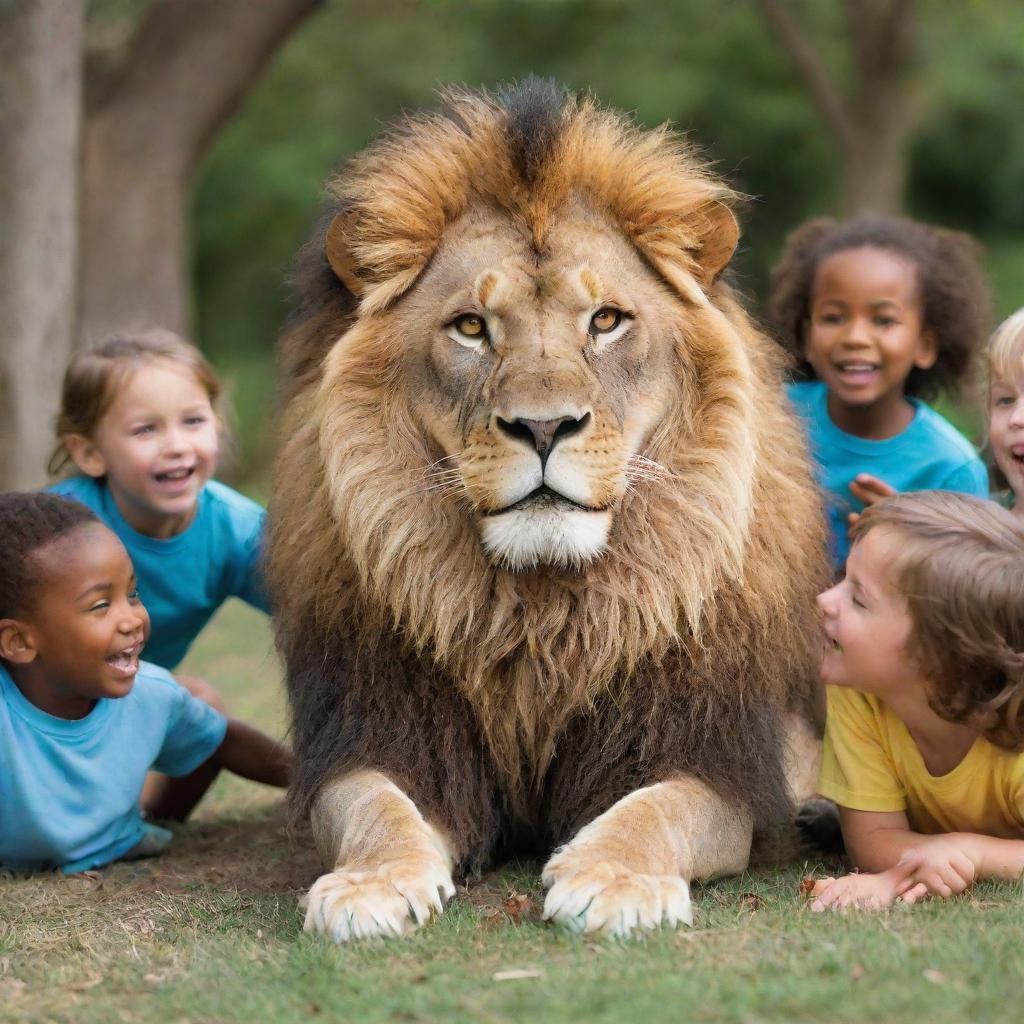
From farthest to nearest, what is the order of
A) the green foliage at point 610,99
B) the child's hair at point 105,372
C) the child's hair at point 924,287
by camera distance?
1. the green foliage at point 610,99
2. the child's hair at point 924,287
3. the child's hair at point 105,372

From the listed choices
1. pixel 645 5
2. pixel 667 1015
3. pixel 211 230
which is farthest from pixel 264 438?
pixel 211 230

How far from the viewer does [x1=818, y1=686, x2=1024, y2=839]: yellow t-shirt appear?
3479mm

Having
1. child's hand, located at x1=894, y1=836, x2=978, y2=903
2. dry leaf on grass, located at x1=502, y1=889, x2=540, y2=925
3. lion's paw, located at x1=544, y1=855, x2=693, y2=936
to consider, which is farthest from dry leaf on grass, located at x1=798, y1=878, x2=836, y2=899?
dry leaf on grass, located at x1=502, y1=889, x2=540, y2=925

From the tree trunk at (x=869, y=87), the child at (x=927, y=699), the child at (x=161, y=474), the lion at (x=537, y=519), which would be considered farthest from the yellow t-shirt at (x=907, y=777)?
the tree trunk at (x=869, y=87)

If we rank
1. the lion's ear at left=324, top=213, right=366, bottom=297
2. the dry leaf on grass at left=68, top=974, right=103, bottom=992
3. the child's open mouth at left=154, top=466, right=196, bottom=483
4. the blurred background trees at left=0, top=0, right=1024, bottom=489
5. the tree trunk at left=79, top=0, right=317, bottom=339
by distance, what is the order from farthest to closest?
1. the blurred background trees at left=0, top=0, right=1024, bottom=489
2. the tree trunk at left=79, top=0, right=317, bottom=339
3. the child's open mouth at left=154, top=466, right=196, bottom=483
4. the lion's ear at left=324, top=213, right=366, bottom=297
5. the dry leaf on grass at left=68, top=974, right=103, bottom=992

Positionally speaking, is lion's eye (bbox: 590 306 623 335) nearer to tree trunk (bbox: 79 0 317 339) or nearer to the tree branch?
tree trunk (bbox: 79 0 317 339)

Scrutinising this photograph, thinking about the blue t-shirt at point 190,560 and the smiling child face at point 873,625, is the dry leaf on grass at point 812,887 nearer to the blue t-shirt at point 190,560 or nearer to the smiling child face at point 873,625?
the smiling child face at point 873,625

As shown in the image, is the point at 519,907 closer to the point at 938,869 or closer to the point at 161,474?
the point at 938,869

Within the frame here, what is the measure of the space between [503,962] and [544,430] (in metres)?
1.05

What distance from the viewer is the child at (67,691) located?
398 cm

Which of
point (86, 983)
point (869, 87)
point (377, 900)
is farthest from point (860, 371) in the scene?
point (869, 87)

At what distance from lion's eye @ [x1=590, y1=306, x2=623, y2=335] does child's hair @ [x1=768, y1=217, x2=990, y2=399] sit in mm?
1546

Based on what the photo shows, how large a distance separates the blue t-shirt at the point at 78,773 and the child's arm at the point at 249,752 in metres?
0.36

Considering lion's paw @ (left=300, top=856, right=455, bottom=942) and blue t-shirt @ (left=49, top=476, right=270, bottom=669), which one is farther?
blue t-shirt @ (left=49, top=476, right=270, bottom=669)
